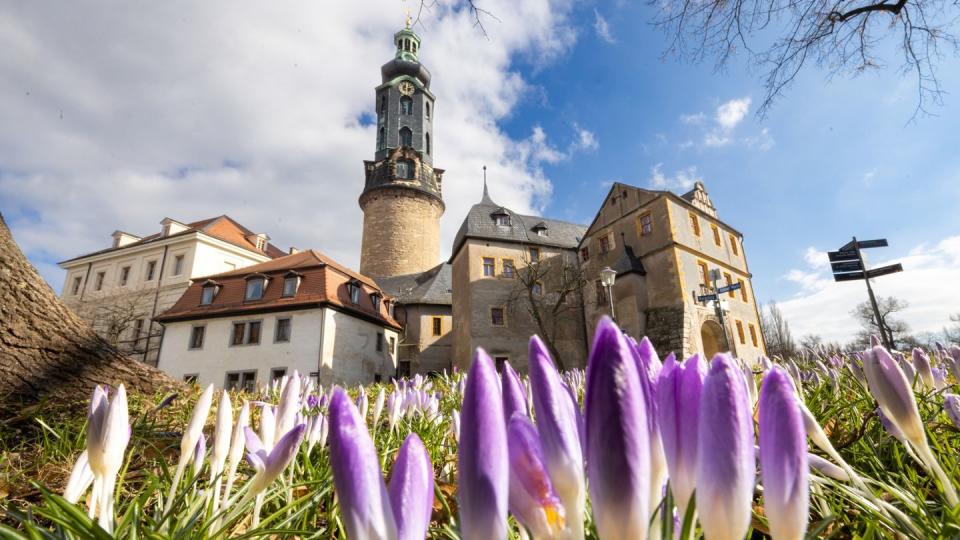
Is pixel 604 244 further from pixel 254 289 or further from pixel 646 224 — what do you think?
pixel 254 289

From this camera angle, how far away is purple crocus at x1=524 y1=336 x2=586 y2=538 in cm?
48

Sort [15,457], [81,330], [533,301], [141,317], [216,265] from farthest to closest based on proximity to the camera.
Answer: [216,265] → [141,317] → [533,301] → [81,330] → [15,457]

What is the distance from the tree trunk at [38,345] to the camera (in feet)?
9.49

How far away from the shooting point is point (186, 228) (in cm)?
3222

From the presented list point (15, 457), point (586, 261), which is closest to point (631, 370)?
point (15, 457)

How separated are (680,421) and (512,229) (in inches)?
1080

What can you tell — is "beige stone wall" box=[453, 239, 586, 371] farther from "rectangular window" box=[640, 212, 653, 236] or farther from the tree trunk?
the tree trunk

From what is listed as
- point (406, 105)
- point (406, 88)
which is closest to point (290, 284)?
point (406, 105)

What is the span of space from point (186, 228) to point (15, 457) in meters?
35.8

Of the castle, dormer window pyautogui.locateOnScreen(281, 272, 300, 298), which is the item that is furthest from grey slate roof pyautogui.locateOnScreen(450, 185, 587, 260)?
dormer window pyautogui.locateOnScreen(281, 272, 300, 298)

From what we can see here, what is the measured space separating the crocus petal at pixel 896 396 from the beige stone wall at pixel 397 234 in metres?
33.6

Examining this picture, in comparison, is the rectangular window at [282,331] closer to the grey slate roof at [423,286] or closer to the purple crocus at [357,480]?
→ the grey slate roof at [423,286]

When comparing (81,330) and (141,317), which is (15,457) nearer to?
(81,330)

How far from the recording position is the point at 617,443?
44 centimetres
